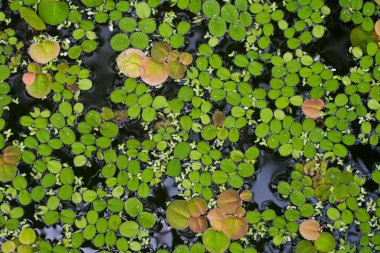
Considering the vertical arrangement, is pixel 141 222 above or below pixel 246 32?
below

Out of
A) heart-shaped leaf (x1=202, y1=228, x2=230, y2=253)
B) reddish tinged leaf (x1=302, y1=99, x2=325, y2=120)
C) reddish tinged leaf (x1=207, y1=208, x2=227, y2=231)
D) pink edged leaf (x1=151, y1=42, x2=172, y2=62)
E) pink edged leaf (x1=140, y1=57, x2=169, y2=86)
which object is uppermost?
pink edged leaf (x1=151, y1=42, x2=172, y2=62)

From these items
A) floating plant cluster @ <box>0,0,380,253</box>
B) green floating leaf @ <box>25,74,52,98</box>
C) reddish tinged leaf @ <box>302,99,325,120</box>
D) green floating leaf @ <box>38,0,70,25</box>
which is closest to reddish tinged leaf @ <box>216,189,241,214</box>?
floating plant cluster @ <box>0,0,380,253</box>

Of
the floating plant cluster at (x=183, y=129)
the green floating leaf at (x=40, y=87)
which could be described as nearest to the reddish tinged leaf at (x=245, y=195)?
the floating plant cluster at (x=183, y=129)

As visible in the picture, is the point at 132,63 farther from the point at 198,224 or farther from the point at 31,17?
the point at 198,224

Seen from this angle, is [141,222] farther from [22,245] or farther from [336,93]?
[336,93]

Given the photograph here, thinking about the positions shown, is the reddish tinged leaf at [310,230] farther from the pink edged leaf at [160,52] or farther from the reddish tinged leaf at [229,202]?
the pink edged leaf at [160,52]

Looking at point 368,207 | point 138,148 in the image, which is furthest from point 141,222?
point 368,207

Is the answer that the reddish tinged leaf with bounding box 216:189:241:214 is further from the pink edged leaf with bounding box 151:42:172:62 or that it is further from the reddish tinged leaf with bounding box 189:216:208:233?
the pink edged leaf with bounding box 151:42:172:62

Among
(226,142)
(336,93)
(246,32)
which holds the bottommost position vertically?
(226,142)
